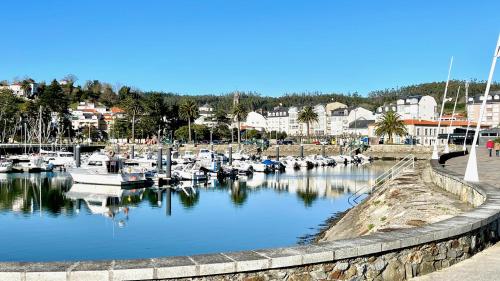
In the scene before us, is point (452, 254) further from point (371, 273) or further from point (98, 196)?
point (98, 196)

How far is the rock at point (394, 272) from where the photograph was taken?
26.5ft

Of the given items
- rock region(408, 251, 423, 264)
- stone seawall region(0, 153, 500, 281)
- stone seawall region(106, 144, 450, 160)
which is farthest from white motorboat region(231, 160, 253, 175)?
rock region(408, 251, 423, 264)

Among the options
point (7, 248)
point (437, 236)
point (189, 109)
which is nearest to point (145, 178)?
point (7, 248)

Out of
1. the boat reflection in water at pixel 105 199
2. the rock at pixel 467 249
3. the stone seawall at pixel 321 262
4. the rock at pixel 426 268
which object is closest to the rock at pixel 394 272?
the stone seawall at pixel 321 262

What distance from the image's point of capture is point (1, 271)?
6.50 meters

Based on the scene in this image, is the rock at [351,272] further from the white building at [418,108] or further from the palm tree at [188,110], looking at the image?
the white building at [418,108]

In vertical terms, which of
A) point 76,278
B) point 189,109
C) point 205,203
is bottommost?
point 205,203

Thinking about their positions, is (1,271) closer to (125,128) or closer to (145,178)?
(145,178)

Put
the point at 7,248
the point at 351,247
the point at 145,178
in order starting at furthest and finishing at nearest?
1. the point at 145,178
2. the point at 7,248
3. the point at 351,247

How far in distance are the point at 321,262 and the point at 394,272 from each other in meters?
1.43

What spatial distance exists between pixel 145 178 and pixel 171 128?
10214 centimetres

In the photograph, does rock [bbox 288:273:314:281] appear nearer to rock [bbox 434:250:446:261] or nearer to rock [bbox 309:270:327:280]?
rock [bbox 309:270:327:280]

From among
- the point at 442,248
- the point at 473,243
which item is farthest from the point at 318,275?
the point at 473,243

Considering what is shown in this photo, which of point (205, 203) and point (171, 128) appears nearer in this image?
point (205, 203)
